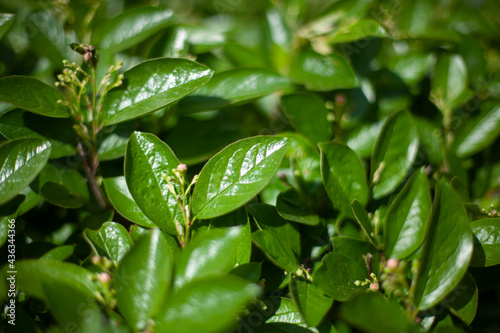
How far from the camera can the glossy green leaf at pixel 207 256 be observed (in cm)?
68

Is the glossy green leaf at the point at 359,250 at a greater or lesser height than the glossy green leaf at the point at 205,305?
lesser

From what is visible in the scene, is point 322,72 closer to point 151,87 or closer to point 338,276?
point 151,87

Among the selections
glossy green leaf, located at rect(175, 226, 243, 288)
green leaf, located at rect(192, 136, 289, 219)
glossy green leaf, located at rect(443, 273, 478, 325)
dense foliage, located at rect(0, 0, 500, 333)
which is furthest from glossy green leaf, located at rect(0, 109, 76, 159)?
glossy green leaf, located at rect(443, 273, 478, 325)

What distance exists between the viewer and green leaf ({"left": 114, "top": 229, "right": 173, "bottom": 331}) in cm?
68

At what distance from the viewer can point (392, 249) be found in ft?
3.01

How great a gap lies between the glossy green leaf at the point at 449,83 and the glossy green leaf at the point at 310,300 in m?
0.79

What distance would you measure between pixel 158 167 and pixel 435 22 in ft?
4.76

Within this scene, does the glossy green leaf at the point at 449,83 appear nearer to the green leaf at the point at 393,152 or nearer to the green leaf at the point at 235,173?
the green leaf at the point at 393,152

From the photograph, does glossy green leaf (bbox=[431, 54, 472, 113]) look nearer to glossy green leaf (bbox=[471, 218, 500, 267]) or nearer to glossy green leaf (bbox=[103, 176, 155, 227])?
glossy green leaf (bbox=[471, 218, 500, 267])

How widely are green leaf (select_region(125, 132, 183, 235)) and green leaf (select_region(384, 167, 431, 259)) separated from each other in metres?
0.49

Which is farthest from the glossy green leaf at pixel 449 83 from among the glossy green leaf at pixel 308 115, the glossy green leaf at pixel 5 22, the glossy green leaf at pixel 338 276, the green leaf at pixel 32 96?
the glossy green leaf at pixel 5 22

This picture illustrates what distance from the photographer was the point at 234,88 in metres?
1.13

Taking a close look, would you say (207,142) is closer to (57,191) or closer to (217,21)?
(57,191)

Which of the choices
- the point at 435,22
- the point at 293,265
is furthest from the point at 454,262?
the point at 435,22
